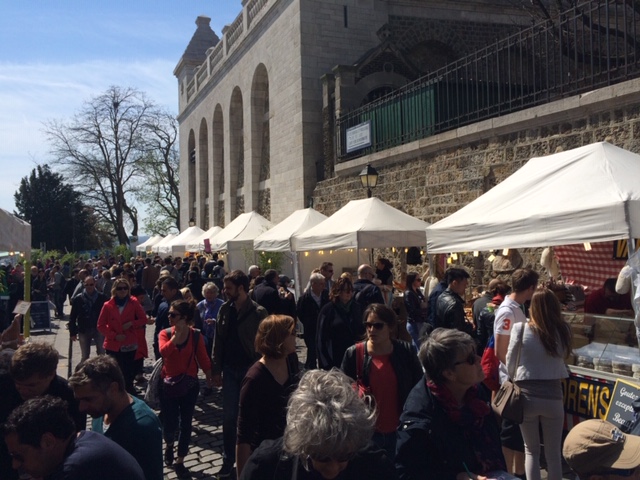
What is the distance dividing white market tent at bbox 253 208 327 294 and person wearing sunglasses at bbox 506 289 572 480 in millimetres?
7309

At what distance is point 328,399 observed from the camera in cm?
197

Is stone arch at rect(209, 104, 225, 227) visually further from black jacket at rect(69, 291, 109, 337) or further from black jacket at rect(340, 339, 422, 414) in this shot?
black jacket at rect(340, 339, 422, 414)

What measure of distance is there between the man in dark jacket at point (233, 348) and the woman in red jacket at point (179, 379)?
234 millimetres

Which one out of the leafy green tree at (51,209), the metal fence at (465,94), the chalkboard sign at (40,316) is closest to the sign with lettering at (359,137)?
the metal fence at (465,94)

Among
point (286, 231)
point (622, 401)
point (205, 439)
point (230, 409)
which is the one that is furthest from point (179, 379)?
point (286, 231)

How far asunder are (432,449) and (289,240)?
8.79m

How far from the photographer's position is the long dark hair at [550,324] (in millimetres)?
3881

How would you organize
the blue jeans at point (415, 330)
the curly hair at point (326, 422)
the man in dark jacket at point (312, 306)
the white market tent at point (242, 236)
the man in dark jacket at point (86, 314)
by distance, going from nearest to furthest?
the curly hair at point (326, 422), the man in dark jacket at point (312, 306), the blue jeans at point (415, 330), the man in dark jacket at point (86, 314), the white market tent at point (242, 236)

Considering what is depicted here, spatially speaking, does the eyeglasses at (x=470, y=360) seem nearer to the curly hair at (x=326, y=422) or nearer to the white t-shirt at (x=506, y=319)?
the curly hair at (x=326, y=422)

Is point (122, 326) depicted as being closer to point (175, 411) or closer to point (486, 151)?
point (175, 411)

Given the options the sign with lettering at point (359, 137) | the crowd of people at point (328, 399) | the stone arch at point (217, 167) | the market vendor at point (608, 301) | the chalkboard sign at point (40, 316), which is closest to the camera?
the crowd of people at point (328, 399)

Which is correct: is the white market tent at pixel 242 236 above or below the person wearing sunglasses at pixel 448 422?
above

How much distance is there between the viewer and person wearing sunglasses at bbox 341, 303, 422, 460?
3535 millimetres

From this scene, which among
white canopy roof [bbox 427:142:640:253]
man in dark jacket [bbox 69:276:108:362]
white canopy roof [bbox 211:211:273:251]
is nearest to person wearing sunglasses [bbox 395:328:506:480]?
white canopy roof [bbox 427:142:640:253]
